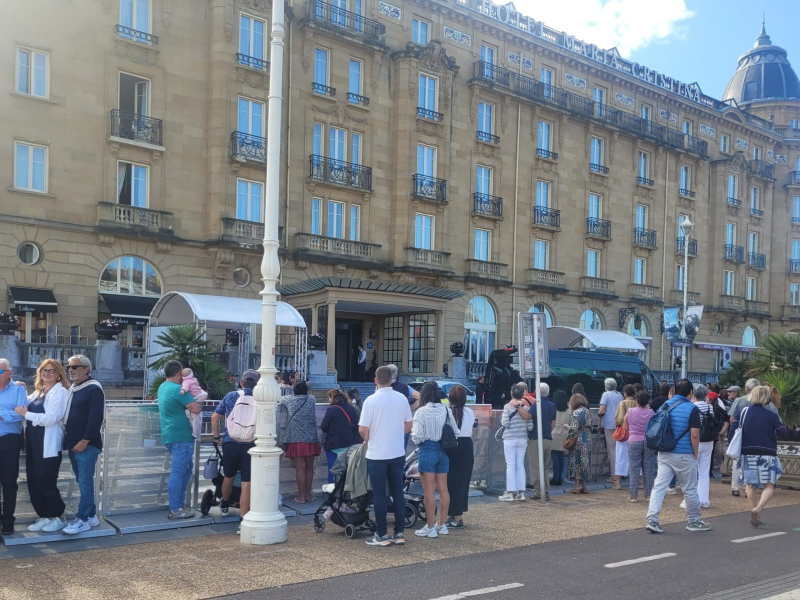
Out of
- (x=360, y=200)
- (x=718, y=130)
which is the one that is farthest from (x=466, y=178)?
(x=718, y=130)

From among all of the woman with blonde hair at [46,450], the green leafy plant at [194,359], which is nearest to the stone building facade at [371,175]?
the green leafy plant at [194,359]

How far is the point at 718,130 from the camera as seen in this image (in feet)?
171

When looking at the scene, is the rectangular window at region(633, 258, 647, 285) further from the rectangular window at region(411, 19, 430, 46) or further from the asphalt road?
the asphalt road

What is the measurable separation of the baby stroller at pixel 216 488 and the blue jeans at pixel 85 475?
1.58 m

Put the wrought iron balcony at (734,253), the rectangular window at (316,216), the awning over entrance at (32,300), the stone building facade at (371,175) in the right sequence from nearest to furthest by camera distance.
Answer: the awning over entrance at (32,300)
the stone building facade at (371,175)
the rectangular window at (316,216)
the wrought iron balcony at (734,253)

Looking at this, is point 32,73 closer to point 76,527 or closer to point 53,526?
point 53,526

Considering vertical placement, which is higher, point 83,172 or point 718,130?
point 718,130

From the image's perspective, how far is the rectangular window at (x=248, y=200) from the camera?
29812 mm

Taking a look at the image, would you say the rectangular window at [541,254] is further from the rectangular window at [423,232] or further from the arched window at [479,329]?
the rectangular window at [423,232]

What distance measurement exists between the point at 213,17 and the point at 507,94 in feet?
49.4

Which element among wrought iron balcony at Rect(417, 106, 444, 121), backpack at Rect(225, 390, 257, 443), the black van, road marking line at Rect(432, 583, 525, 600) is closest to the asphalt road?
road marking line at Rect(432, 583, 525, 600)

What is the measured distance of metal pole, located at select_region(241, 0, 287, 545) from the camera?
929 centimetres

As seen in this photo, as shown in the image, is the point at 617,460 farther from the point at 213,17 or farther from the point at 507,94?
the point at 507,94

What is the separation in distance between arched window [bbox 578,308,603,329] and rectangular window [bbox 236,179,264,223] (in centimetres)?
1937
